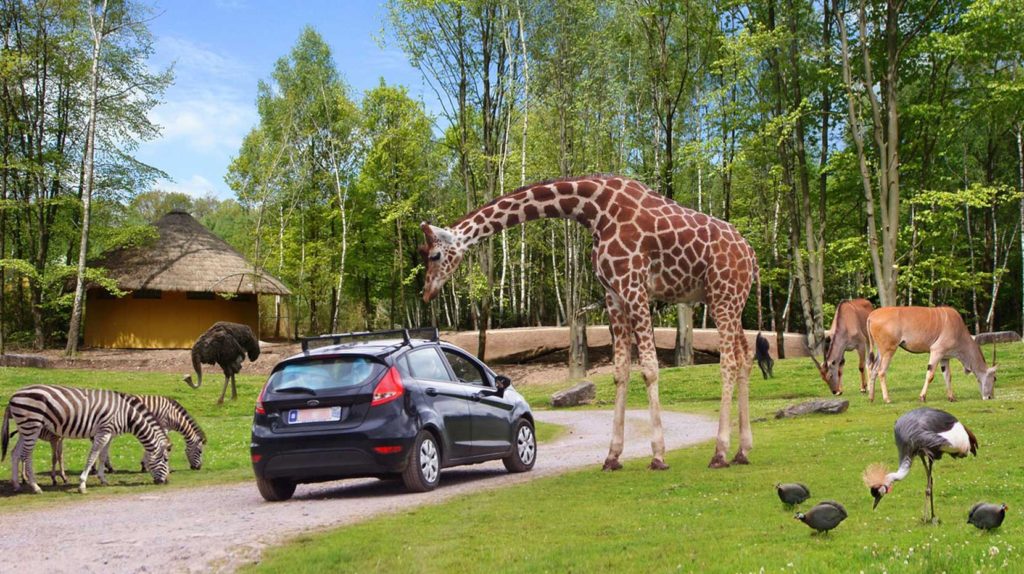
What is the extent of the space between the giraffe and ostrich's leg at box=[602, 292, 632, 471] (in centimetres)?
1

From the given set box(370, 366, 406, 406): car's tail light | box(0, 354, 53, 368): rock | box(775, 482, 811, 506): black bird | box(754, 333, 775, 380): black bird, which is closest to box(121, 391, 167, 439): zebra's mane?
box(370, 366, 406, 406): car's tail light

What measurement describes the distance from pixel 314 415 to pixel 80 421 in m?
4.38

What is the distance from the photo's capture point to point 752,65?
3569 centimetres

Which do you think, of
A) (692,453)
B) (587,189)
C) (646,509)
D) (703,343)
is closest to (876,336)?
(692,453)

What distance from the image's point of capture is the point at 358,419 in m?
11.5

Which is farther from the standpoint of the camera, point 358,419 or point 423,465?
point 423,465

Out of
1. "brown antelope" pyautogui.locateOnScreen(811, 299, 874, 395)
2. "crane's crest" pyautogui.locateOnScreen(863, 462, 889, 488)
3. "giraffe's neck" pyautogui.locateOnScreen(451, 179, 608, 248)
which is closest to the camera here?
"crane's crest" pyautogui.locateOnScreen(863, 462, 889, 488)

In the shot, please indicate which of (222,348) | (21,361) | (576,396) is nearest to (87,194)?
(21,361)

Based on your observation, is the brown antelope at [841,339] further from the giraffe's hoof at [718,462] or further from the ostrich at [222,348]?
the ostrich at [222,348]

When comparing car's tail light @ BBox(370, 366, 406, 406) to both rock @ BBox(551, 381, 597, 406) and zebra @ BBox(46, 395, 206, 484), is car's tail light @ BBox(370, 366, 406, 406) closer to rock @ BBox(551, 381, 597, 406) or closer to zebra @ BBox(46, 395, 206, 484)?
zebra @ BBox(46, 395, 206, 484)

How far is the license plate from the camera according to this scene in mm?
11578

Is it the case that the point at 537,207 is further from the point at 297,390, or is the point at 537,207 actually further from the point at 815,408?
the point at 815,408

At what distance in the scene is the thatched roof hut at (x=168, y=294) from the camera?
4944 cm

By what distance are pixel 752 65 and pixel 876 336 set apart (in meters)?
16.3
